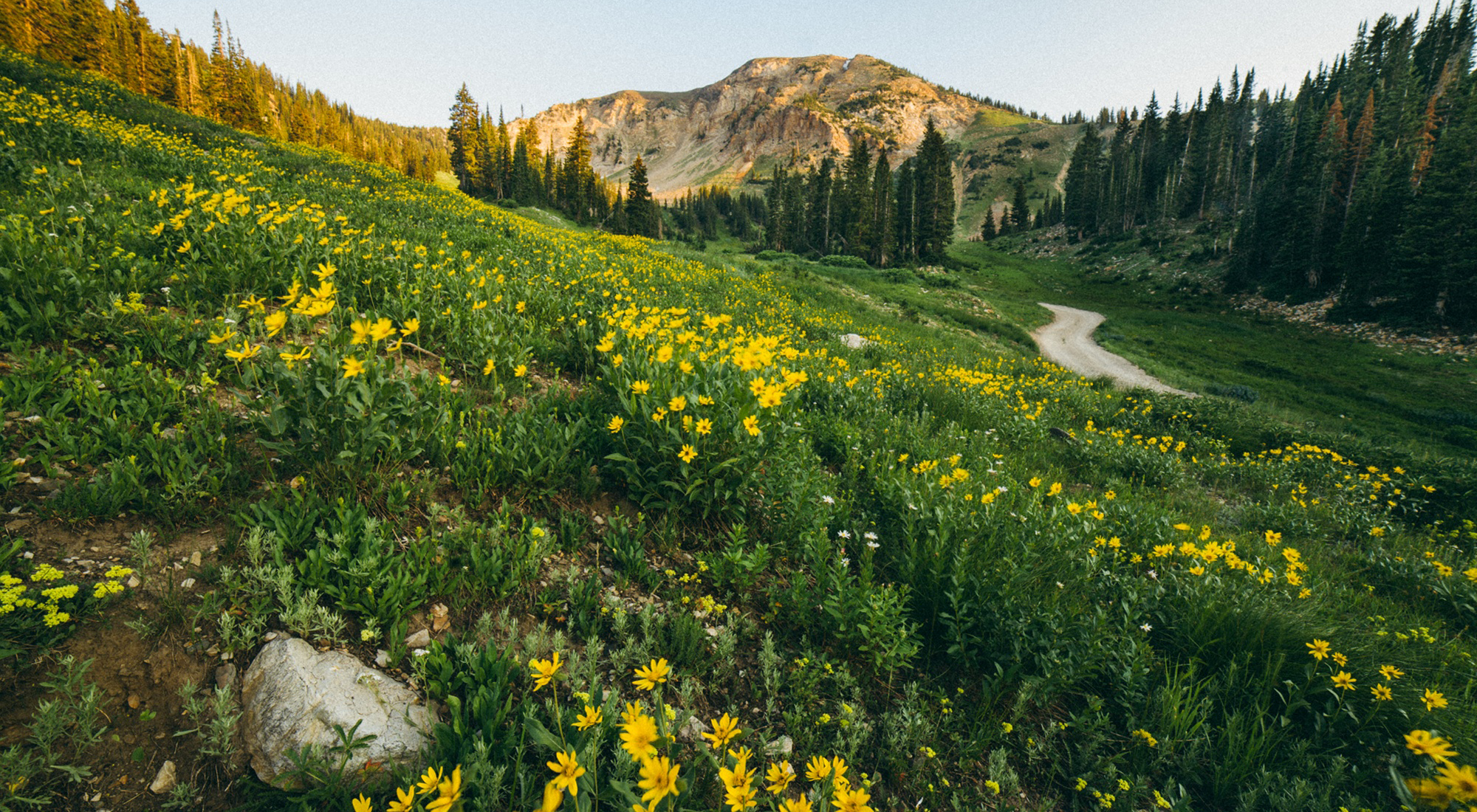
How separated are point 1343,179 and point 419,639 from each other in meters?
71.5

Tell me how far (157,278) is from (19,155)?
697 cm

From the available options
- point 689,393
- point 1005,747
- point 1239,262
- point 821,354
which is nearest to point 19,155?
point 689,393

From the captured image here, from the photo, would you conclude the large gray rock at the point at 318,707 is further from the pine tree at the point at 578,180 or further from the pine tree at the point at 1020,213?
the pine tree at the point at 1020,213

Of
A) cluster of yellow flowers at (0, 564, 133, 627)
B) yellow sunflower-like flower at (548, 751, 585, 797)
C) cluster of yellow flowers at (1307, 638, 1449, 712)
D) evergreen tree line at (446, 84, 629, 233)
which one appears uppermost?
evergreen tree line at (446, 84, 629, 233)

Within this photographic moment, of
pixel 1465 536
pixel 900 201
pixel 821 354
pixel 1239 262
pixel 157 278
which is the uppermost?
pixel 900 201

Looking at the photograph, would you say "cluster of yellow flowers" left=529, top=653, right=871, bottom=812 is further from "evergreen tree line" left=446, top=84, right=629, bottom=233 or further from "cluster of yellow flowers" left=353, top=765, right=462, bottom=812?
"evergreen tree line" left=446, top=84, right=629, bottom=233

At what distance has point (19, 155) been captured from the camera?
25.6 ft

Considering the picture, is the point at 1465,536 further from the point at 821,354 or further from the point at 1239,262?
the point at 1239,262

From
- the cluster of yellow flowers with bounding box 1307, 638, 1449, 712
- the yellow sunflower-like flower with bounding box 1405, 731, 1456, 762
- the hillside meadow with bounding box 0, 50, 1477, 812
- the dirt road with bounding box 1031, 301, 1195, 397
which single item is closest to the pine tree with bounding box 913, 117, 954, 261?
the dirt road with bounding box 1031, 301, 1195, 397

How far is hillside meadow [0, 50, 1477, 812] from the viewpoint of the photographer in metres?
2.05

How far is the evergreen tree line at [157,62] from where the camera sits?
135ft

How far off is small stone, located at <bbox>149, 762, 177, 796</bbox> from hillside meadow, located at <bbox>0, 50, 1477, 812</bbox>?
3 cm

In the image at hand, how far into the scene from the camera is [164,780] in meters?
1.89

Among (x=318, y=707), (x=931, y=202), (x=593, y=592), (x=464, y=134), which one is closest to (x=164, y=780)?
(x=318, y=707)
